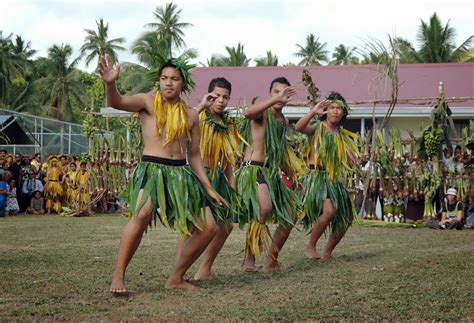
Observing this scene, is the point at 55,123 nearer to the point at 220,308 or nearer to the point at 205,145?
the point at 205,145

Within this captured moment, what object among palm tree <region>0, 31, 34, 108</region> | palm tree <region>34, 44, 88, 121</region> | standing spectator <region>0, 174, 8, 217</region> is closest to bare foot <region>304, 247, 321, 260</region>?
standing spectator <region>0, 174, 8, 217</region>

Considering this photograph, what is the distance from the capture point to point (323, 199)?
6945 mm

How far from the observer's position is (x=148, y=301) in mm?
4547

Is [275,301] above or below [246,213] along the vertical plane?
below

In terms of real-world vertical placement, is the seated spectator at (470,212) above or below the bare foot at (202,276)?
above

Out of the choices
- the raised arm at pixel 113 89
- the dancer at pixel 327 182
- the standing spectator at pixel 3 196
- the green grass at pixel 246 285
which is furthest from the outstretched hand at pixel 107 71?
the standing spectator at pixel 3 196

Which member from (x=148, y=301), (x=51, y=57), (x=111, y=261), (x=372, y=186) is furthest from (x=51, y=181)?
(x=51, y=57)

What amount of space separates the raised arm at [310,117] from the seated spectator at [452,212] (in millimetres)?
5055

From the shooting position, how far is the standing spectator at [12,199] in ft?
48.6

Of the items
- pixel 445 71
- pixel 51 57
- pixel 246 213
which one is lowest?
pixel 246 213

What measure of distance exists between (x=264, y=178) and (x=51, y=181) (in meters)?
10.4

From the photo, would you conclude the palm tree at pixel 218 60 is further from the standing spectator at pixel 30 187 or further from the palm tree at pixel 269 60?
the standing spectator at pixel 30 187

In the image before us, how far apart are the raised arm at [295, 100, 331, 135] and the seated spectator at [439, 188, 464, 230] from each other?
16.6 ft

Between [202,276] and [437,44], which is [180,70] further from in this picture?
[437,44]
